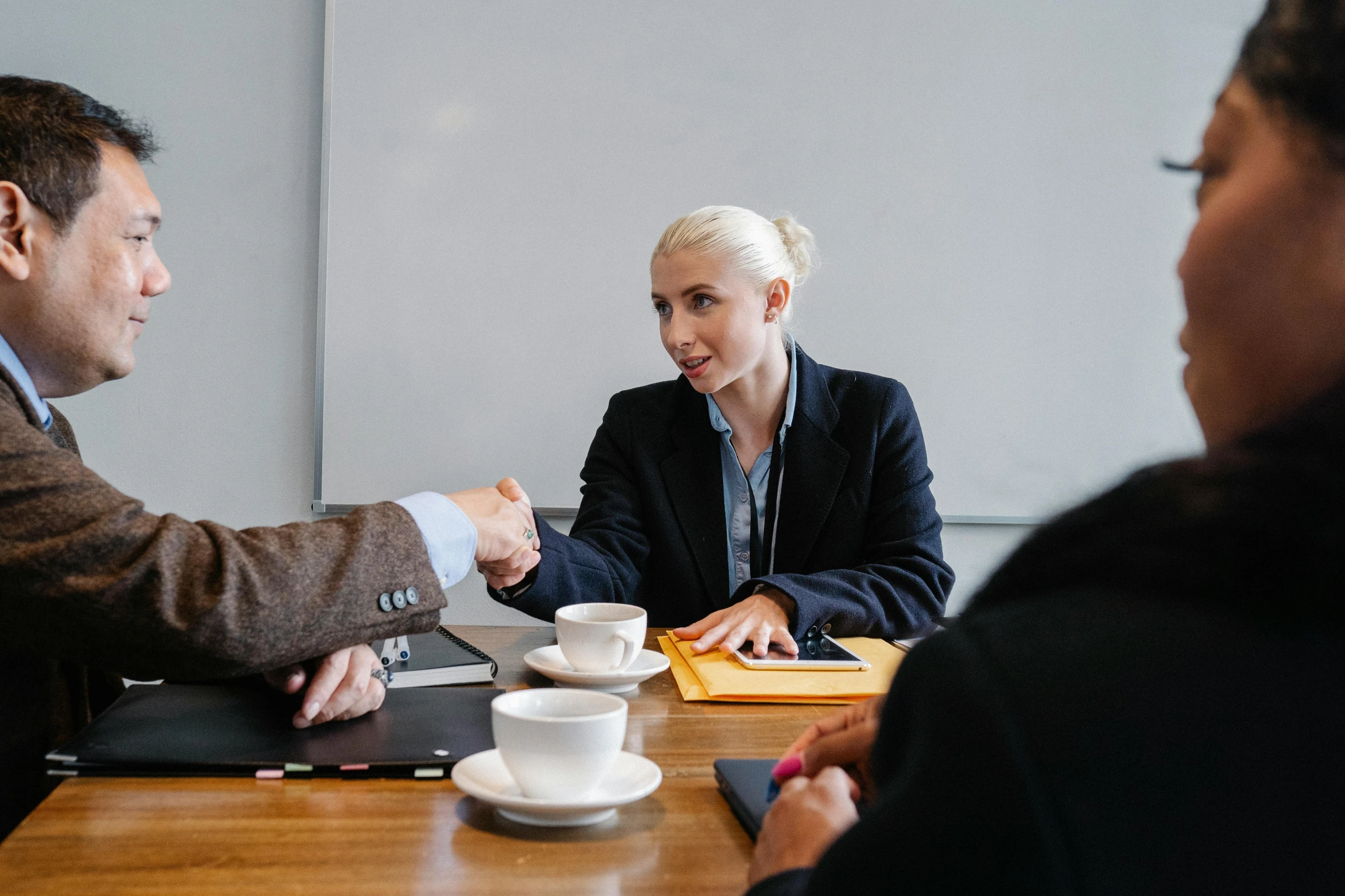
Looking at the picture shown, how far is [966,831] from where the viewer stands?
0.35 metres

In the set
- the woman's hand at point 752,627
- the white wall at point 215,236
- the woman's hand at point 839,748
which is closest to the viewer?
the woman's hand at point 839,748

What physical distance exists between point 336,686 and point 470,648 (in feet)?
1.00

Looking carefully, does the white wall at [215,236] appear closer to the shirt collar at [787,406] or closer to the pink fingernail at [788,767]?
the shirt collar at [787,406]

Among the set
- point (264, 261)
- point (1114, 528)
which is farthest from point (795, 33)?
point (1114, 528)

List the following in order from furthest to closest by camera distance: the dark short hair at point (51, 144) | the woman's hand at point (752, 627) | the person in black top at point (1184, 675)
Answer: the woman's hand at point (752, 627) → the dark short hair at point (51, 144) → the person in black top at point (1184, 675)

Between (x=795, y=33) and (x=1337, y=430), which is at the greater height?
(x=795, y=33)

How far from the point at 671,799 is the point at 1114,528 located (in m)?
0.52

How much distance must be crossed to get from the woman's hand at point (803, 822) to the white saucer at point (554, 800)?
147 mm

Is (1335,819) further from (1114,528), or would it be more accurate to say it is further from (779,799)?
(779,799)

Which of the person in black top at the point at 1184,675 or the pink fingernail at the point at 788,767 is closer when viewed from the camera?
the person in black top at the point at 1184,675

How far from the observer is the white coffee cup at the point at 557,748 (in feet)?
2.32

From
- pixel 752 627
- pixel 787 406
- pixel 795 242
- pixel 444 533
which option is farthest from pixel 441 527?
pixel 795 242

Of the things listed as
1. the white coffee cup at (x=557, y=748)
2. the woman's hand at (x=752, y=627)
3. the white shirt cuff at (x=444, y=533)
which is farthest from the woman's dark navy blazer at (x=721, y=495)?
the white coffee cup at (x=557, y=748)

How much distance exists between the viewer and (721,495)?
6.50 ft
